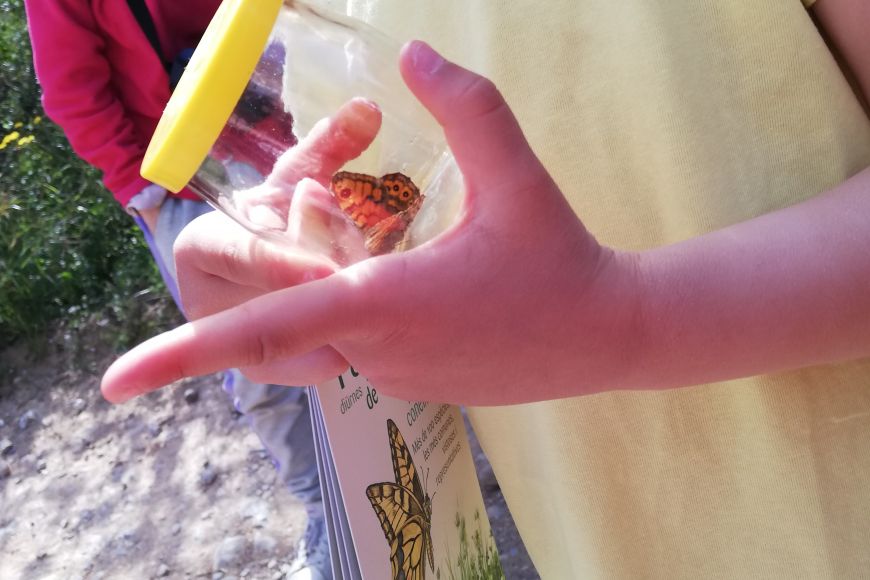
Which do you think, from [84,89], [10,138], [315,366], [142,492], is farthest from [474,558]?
[10,138]

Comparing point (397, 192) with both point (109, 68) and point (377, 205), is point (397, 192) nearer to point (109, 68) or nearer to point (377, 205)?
point (377, 205)

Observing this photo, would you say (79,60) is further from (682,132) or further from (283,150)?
(682,132)

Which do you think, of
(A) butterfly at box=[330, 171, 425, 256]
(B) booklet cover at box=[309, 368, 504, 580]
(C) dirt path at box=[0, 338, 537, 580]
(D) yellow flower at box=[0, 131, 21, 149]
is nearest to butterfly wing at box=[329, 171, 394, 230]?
(A) butterfly at box=[330, 171, 425, 256]

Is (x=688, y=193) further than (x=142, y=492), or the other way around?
(x=142, y=492)

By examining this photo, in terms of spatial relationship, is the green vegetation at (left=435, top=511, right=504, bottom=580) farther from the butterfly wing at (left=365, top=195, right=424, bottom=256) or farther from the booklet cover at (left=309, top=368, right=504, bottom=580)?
the butterfly wing at (left=365, top=195, right=424, bottom=256)

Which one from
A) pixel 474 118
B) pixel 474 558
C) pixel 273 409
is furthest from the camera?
pixel 273 409

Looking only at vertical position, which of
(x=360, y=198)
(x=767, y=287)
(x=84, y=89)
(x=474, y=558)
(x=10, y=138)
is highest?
(x=10, y=138)
